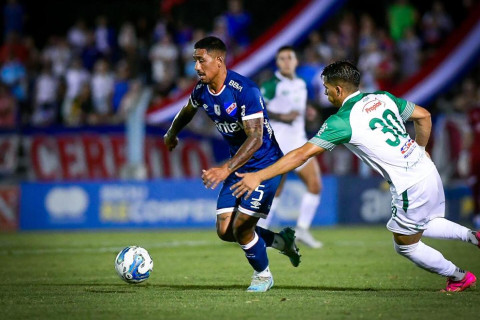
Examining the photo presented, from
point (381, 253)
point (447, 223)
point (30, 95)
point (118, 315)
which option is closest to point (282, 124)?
point (381, 253)

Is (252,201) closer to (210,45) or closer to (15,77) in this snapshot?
(210,45)

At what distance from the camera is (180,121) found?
9.20 meters

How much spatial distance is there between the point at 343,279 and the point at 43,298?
3.27 meters

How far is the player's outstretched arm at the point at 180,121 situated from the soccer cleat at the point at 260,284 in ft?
5.79

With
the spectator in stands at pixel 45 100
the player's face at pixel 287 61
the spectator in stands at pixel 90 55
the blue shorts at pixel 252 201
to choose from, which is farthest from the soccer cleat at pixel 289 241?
the spectator in stands at pixel 90 55

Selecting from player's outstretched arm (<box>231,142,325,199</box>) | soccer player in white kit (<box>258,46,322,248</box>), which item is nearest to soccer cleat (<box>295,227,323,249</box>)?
soccer player in white kit (<box>258,46,322,248</box>)

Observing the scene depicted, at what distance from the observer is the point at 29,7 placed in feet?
80.9

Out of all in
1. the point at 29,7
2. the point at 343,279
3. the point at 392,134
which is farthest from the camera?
the point at 29,7

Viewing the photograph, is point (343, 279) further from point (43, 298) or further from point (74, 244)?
point (74, 244)

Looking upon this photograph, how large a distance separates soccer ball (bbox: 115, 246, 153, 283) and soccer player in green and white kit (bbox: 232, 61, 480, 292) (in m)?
2.30

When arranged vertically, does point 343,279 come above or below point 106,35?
below

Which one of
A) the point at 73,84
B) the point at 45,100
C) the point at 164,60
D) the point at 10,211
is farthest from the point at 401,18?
the point at 10,211

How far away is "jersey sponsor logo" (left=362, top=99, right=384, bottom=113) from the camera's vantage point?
770cm

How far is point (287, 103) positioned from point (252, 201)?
479 cm
